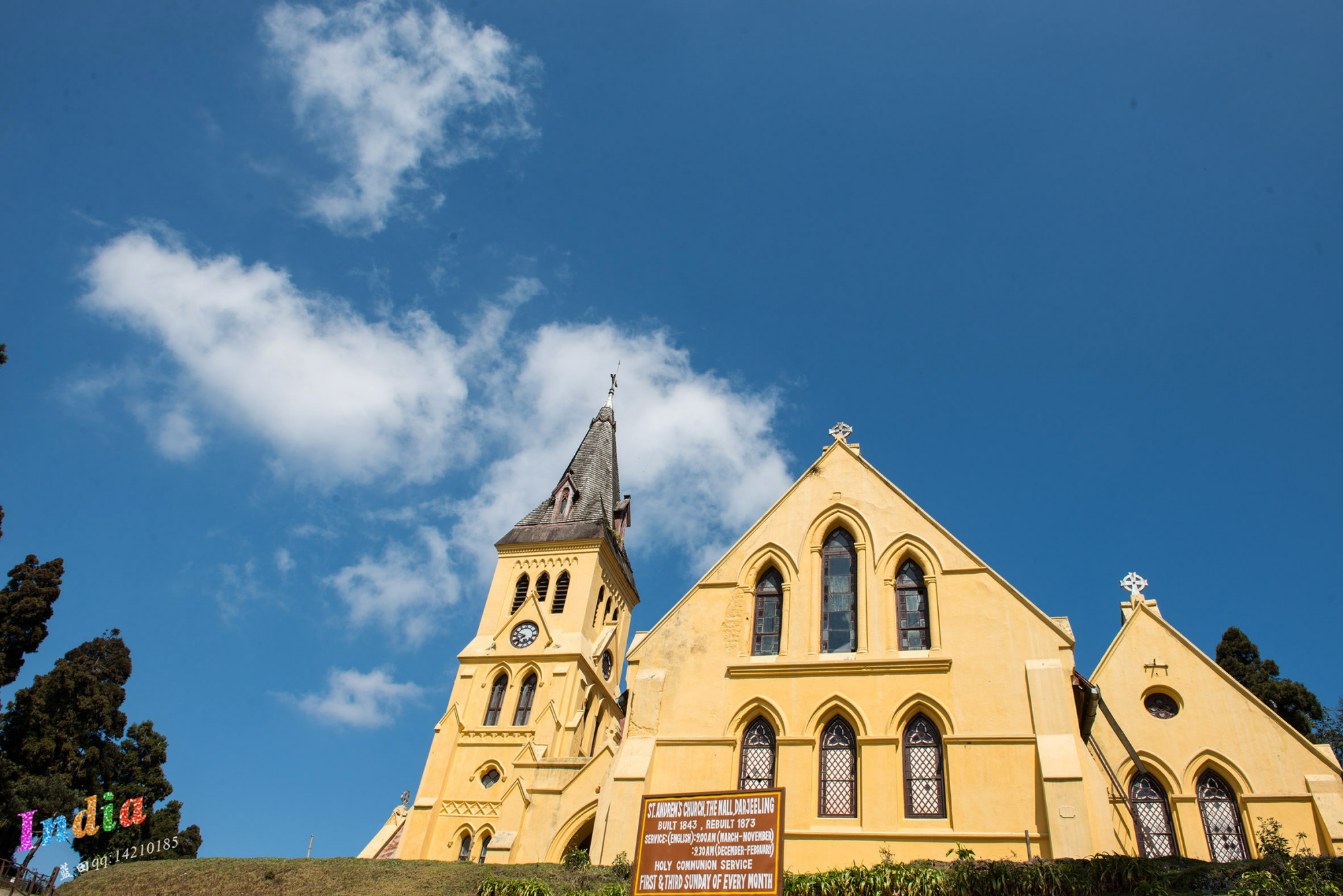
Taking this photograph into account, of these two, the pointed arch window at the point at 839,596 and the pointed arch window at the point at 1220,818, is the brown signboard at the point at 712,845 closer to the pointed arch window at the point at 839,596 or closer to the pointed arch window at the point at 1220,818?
the pointed arch window at the point at 839,596

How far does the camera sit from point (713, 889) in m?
10.5

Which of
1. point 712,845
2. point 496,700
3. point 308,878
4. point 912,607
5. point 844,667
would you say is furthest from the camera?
point 496,700

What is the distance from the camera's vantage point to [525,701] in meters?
32.7

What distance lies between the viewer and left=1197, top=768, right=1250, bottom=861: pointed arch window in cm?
1723

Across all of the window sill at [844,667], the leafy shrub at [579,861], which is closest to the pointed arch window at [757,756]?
the window sill at [844,667]

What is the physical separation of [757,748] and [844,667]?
2.43m

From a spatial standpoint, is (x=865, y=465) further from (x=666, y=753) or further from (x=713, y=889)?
(x=713, y=889)

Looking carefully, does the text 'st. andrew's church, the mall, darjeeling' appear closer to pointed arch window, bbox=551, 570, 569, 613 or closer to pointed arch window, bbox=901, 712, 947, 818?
pointed arch window, bbox=901, 712, 947, 818

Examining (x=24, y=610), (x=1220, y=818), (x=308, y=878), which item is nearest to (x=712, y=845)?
(x=308, y=878)

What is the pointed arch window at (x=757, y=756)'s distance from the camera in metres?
16.8

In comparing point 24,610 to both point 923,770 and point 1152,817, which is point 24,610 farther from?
point 1152,817

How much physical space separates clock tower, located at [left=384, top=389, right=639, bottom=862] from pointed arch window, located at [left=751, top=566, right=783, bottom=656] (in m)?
4.95

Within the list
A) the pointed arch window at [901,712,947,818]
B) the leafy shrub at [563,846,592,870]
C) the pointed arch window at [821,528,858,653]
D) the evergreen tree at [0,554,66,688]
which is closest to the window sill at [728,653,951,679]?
the pointed arch window at [821,528,858,653]

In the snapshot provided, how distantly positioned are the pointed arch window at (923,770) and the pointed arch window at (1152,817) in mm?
5533
